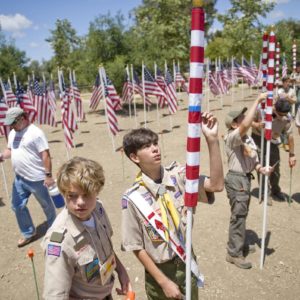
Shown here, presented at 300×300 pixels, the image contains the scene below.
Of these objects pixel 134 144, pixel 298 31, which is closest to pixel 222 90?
pixel 134 144

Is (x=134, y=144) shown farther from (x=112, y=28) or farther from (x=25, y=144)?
(x=112, y=28)

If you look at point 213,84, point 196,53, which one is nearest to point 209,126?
point 196,53

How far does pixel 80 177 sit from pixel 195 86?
3.12ft

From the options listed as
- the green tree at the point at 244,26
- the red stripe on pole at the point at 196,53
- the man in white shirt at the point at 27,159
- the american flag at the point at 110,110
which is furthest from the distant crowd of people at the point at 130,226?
the green tree at the point at 244,26

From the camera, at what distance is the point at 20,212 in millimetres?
5520

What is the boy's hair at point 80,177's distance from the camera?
215 cm

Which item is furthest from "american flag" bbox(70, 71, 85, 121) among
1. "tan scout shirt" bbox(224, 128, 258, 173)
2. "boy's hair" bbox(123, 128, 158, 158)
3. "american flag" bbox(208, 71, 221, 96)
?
"boy's hair" bbox(123, 128, 158, 158)

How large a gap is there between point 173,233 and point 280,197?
16.7 feet

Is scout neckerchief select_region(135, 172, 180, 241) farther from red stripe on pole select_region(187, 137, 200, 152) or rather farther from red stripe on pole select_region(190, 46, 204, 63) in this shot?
red stripe on pole select_region(190, 46, 204, 63)

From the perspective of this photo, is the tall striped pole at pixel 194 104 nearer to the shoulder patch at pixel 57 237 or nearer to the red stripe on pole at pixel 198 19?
the red stripe on pole at pixel 198 19

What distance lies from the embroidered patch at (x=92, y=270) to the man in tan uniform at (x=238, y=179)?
8.63 ft

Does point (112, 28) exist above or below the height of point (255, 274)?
above

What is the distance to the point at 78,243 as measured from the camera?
2.17m

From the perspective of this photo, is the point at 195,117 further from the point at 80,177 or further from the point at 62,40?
the point at 62,40
